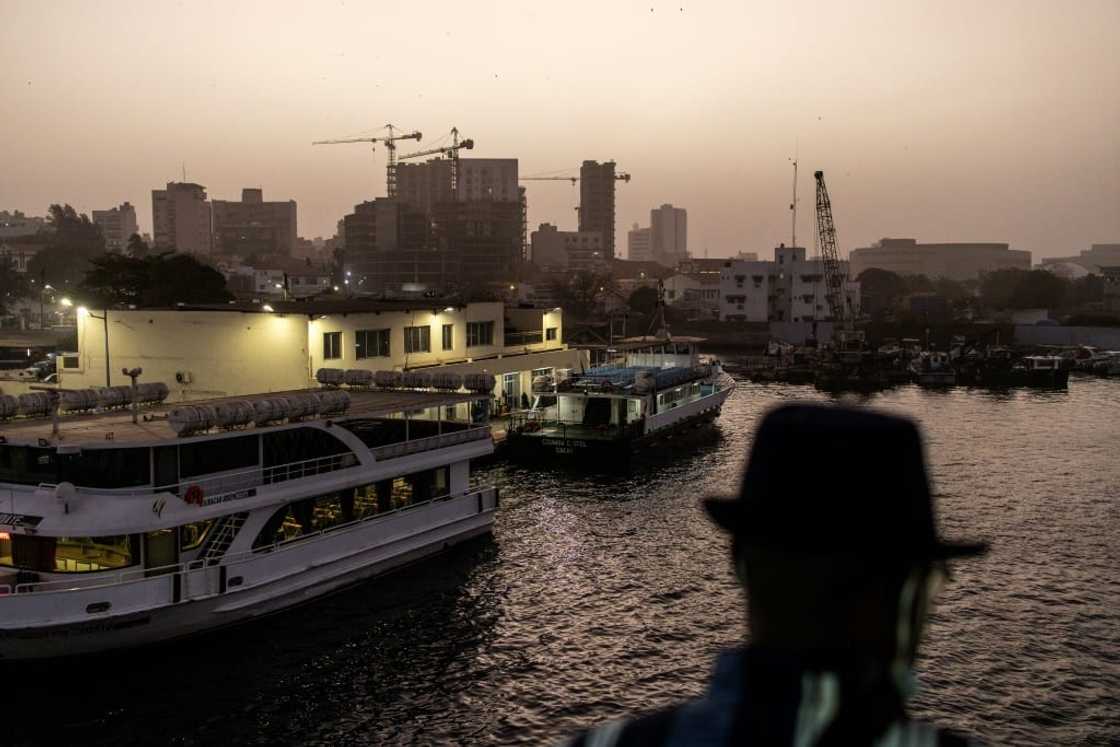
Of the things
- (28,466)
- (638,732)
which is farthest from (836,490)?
Result: (28,466)

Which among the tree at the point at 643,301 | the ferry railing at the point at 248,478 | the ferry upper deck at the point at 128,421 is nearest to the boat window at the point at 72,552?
the ferry railing at the point at 248,478

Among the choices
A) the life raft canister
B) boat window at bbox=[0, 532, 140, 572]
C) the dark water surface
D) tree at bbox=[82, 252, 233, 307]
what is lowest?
the dark water surface

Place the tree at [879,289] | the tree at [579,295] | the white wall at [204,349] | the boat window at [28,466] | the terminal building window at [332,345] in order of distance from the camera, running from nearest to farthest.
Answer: the boat window at [28,466]
the white wall at [204,349]
the terminal building window at [332,345]
the tree at [579,295]
the tree at [879,289]

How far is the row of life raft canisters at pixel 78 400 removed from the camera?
83.6 ft

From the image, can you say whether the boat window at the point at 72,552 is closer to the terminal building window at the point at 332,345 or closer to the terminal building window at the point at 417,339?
the terminal building window at the point at 332,345

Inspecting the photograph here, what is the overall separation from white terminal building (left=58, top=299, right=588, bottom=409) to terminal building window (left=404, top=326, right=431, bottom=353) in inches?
2.0

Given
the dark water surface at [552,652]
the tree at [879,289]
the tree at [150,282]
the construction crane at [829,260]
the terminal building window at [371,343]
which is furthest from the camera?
the tree at [879,289]

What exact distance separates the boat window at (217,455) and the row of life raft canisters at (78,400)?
310 centimetres

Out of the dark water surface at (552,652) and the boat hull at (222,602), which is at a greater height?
the boat hull at (222,602)

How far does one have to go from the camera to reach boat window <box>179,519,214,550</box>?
22.8 m

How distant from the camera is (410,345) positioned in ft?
164

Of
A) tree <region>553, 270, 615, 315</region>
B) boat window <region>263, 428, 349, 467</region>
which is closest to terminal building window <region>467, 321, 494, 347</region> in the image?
boat window <region>263, 428, 349, 467</region>

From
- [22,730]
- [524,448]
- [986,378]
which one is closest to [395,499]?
[22,730]

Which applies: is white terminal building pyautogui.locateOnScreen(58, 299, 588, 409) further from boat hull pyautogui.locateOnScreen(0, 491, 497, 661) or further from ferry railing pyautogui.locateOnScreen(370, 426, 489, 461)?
boat hull pyautogui.locateOnScreen(0, 491, 497, 661)
